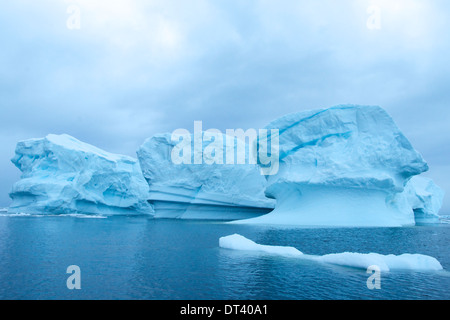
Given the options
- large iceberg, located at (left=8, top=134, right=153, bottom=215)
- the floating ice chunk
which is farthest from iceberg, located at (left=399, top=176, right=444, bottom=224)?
large iceberg, located at (left=8, top=134, right=153, bottom=215)

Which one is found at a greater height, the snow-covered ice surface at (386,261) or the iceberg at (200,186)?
the iceberg at (200,186)

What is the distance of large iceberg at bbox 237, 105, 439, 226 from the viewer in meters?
20.1

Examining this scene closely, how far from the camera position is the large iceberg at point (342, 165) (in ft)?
66.0

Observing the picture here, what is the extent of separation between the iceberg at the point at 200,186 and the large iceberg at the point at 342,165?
272 inches

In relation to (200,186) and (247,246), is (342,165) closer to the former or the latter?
(247,246)

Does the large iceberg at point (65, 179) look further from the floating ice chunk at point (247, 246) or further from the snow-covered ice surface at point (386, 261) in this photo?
the snow-covered ice surface at point (386, 261)

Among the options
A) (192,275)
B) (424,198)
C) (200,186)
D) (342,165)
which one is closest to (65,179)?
(200,186)

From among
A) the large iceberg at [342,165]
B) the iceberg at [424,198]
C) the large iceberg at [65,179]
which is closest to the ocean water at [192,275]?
the large iceberg at [342,165]

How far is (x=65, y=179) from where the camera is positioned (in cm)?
3406

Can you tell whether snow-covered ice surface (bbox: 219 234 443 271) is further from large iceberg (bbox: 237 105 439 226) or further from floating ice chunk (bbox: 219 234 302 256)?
large iceberg (bbox: 237 105 439 226)

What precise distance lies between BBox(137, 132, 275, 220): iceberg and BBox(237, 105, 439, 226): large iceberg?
6.92 m

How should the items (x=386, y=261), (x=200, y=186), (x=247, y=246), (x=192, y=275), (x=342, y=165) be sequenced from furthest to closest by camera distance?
(x=200, y=186) → (x=342, y=165) → (x=247, y=246) → (x=386, y=261) → (x=192, y=275)

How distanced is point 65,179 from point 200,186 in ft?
47.9
